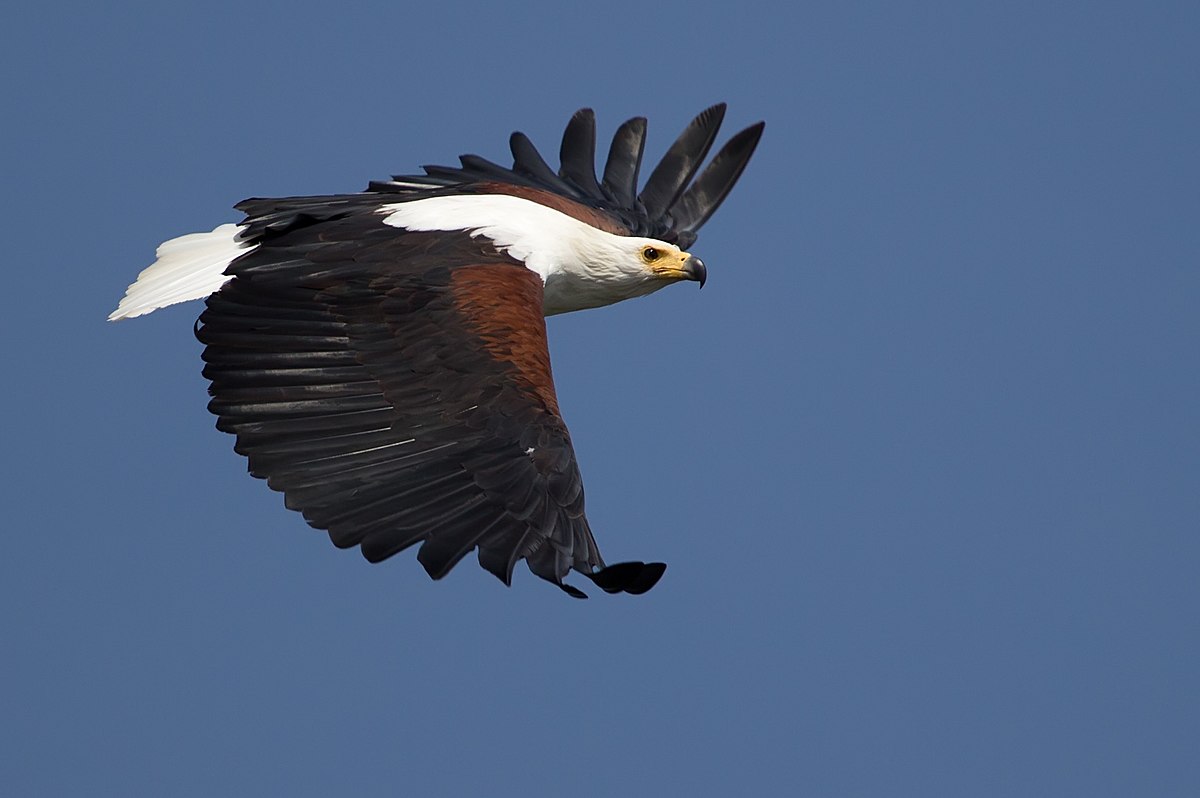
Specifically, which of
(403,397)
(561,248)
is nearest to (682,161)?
(561,248)

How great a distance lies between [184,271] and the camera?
33.8ft

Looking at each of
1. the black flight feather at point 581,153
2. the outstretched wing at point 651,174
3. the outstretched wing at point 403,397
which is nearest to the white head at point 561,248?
the outstretched wing at point 403,397

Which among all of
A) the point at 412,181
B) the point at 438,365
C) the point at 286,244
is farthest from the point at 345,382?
the point at 412,181

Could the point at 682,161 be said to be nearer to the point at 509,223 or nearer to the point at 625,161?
the point at 625,161

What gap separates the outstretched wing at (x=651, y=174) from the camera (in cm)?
1273

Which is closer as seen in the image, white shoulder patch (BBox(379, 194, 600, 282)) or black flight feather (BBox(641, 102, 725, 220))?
white shoulder patch (BBox(379, 194, 600, 282))

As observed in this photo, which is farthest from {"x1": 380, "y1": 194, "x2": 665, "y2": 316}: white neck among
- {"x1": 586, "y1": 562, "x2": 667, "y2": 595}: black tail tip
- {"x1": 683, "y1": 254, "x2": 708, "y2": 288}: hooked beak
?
{"x1": 586, "y1": 562, "x2": 667, "y2": 595}: black tail tip

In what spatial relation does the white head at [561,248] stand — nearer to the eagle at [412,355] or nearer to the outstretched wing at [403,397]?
the eagle at [412,355]

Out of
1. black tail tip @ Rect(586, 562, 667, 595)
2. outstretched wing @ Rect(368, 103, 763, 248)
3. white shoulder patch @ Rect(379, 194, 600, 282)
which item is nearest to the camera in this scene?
black tail tip @ Rect(586, 562, 667, 595)

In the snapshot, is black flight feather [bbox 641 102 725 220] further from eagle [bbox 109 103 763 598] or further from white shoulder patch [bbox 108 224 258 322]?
white shoulder patch [bbox 108 224 258 322]

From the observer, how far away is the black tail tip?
7.55 m

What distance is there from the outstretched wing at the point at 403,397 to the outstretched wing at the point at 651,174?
283 cm

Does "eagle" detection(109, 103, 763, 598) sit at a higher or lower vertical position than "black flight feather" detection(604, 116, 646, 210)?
lower

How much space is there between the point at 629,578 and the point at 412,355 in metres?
2.14
